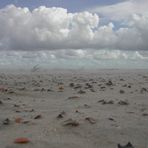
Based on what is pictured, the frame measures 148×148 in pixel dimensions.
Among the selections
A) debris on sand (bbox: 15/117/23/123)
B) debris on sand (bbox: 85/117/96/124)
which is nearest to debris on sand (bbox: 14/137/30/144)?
debris on sand (bbox: 15/117/23/123)

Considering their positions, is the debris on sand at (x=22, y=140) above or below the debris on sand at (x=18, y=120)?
below

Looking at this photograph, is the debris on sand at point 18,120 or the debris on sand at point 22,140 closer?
the debris on sand at point 22,140

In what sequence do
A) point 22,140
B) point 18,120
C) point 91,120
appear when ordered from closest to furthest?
1. point 22,140
2. point 91,120
3. point 18,120

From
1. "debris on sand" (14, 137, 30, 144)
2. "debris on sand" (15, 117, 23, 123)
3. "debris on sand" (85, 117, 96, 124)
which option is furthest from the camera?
"debris on sand" (15, 117, 23, 123)

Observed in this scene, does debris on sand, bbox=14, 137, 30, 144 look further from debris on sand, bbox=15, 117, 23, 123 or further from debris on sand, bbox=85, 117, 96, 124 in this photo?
debris on sand, bbox=85, 117, 96, 124

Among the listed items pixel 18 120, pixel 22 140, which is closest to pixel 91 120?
pixel 18 120

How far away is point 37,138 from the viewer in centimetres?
534

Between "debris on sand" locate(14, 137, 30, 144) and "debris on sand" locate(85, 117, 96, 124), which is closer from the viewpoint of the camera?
"debris on sand" locate(14, 137, 30, 144)

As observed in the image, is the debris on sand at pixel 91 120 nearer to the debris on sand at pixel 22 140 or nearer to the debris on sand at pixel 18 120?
the debris on sand at pixel 18 120

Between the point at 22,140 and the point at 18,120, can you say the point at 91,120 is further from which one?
the point at 22,140

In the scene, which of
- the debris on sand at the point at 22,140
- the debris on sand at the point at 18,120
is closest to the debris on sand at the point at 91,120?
the debris on sand at the point at 18,120

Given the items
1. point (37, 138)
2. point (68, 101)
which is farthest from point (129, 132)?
point (68, 101)

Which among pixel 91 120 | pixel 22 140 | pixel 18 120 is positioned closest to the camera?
pixel 22 140

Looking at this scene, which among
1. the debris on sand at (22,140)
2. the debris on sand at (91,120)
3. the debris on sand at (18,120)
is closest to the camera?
the debris on sand at (22,140)
